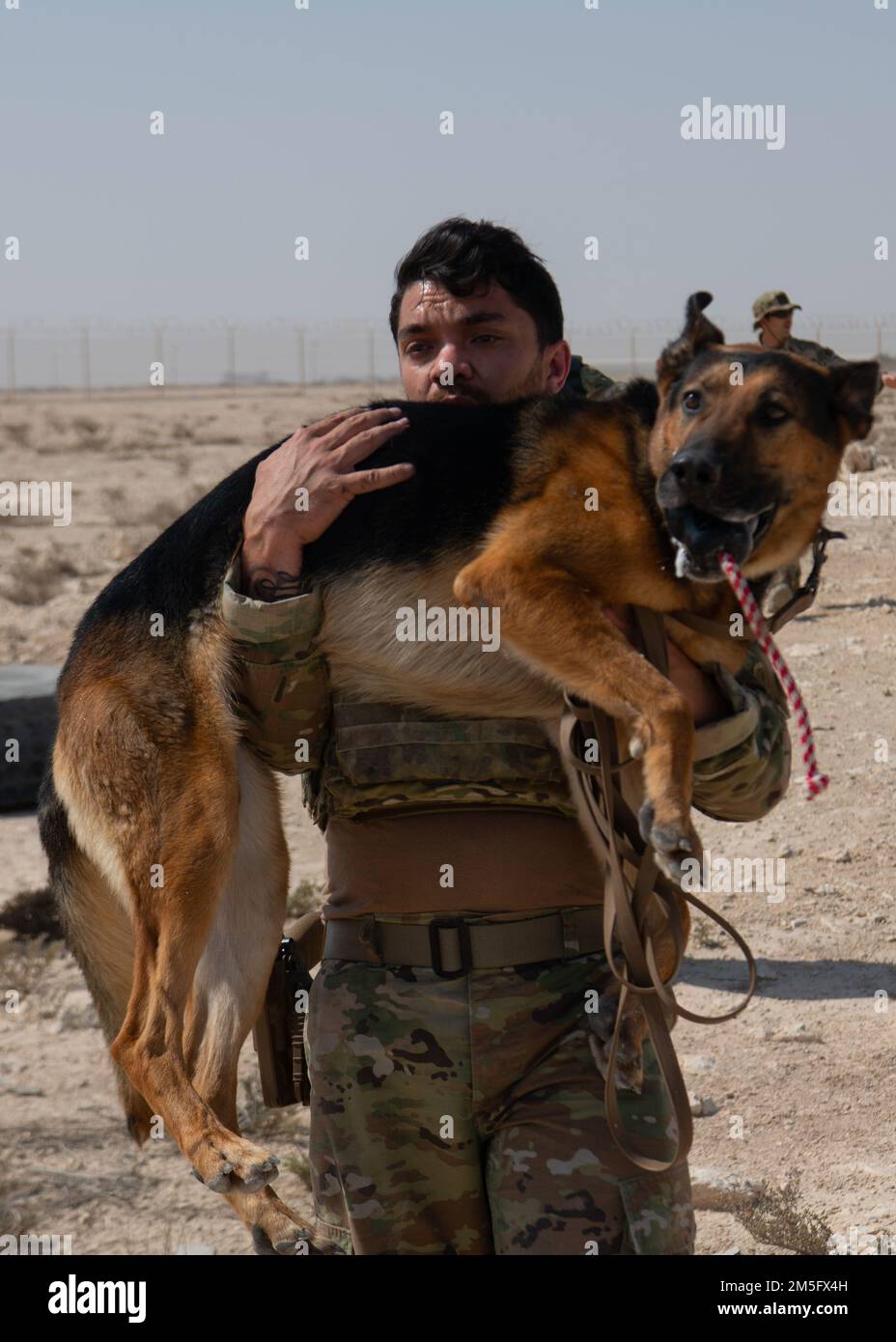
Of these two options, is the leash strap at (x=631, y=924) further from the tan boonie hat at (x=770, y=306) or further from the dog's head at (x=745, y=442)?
the tan boonie hat at (x=770, y=306)

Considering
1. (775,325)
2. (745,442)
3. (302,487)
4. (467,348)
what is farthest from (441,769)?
(775,325)

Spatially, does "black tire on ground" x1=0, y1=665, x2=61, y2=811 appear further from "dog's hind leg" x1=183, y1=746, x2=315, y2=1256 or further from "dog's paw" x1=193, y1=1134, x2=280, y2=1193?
"dog's paw" x1=193, y1=1134, x2=280, y2=1193

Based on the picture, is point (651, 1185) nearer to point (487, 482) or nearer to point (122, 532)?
point (487, 482)

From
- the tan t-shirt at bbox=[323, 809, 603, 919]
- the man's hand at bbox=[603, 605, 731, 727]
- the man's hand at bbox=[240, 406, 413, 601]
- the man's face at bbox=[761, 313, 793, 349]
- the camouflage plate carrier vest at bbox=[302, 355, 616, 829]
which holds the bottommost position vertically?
the tan t-shirt at bbox=[323, 809, 603, 919]

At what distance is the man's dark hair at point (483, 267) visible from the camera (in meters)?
3.48

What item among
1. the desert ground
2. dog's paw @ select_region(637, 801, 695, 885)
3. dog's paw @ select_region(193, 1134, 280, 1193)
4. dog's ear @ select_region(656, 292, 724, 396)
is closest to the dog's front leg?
dog's paw @ select_region(637, 801, 695, 885)

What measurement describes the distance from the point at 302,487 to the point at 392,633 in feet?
1.35

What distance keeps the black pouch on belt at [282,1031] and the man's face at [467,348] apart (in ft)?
4.70

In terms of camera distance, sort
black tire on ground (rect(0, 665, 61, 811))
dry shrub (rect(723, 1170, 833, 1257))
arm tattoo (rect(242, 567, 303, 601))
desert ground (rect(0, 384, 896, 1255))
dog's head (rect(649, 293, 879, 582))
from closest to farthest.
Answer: dog's head (rect(649, 293, 879, 582))
arm tattoo (rect(242, 567, 303, 601))
dry shrub (rect(723, 1170, 833, 1257))
desert ground (rect(0, 384, 896, 1255))
black tire on ground (rect(0, 665, 61, 811))

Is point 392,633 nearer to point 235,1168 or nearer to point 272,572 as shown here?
point 272,572

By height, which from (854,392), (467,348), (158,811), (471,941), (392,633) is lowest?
(471,941)

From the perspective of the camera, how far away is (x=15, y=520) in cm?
2189

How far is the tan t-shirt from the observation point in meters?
3.01

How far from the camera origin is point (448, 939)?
2.98 metres
